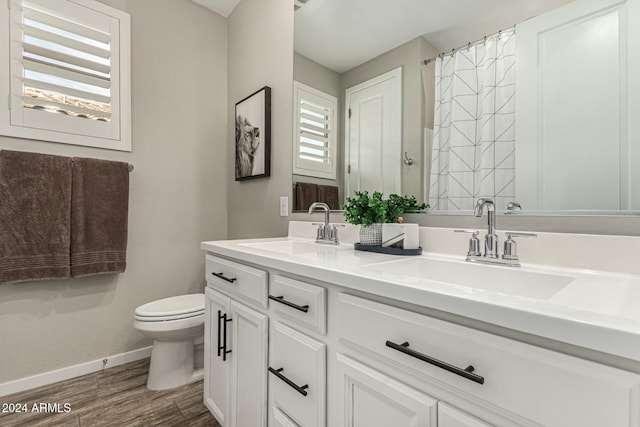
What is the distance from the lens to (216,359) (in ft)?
4.54

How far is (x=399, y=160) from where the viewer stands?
134cm

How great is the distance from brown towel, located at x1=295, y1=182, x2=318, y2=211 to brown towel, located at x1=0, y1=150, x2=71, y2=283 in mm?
1299

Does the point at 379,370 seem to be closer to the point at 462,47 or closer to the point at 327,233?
the point at 327,233

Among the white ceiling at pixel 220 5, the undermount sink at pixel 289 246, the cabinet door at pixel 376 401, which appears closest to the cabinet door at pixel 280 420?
the cabinet door at pixel 376 401

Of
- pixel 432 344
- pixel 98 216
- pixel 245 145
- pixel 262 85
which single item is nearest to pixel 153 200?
pixel 98 216

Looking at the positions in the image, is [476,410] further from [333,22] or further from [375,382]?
[333,22]

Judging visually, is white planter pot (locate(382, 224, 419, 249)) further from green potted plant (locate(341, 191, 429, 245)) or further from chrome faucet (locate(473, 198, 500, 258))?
chrome faucet (locate(473, 198, 500, 258))

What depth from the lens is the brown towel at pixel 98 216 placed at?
1.82 metres

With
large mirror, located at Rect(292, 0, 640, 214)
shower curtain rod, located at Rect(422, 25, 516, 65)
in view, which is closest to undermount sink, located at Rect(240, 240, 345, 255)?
large mirror, located at Rect(292, 0, 640, 214)

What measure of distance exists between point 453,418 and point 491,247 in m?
0.53

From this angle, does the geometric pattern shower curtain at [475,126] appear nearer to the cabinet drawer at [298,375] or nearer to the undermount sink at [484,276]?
the undermount sink at [484,276]

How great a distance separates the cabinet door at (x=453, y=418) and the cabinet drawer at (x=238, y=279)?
0.63 meters

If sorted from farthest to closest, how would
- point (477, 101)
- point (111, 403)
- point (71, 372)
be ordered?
1. point (71, 372)
2. point (111, 403)
3. point (477, 101)

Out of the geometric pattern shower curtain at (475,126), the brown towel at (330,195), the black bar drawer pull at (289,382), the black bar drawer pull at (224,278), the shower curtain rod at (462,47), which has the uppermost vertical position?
the shower curtain rod at (462,47)
